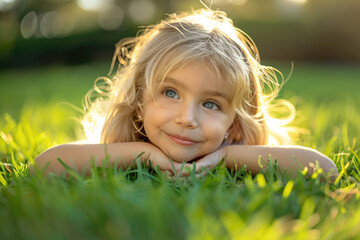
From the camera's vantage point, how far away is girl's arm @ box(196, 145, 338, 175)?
1.84 m

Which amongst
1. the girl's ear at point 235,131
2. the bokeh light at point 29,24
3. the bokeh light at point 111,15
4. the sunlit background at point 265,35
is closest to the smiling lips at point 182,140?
the girl's ear at point 235,131

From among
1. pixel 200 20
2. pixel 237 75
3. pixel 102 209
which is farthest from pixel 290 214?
pixel 200 20

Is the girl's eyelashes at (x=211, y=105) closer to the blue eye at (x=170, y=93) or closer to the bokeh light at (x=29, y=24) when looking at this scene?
the blue eye at (x=170, y=93)

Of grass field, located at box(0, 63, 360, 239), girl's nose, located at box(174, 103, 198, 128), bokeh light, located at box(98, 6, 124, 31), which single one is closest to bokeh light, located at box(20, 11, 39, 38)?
bokeh light, located at box(98, 6, 124, 31)

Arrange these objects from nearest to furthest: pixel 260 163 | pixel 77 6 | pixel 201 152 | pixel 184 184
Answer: pixel 184 184 → pixel 260 163 → pixel 201 152 → pixel 77 6

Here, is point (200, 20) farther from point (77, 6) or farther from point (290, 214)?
point (77, 6)

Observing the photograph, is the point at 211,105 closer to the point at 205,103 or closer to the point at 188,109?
the point at 205,103

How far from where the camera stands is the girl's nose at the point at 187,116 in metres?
1.85

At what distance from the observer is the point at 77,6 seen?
75.7 ft

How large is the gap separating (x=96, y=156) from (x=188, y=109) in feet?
1.55

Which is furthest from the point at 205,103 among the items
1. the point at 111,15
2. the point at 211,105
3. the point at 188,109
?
the point at 111,15

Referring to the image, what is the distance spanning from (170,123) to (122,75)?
0.59m

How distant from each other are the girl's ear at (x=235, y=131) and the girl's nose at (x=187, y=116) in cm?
42

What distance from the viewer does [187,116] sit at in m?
1.85
